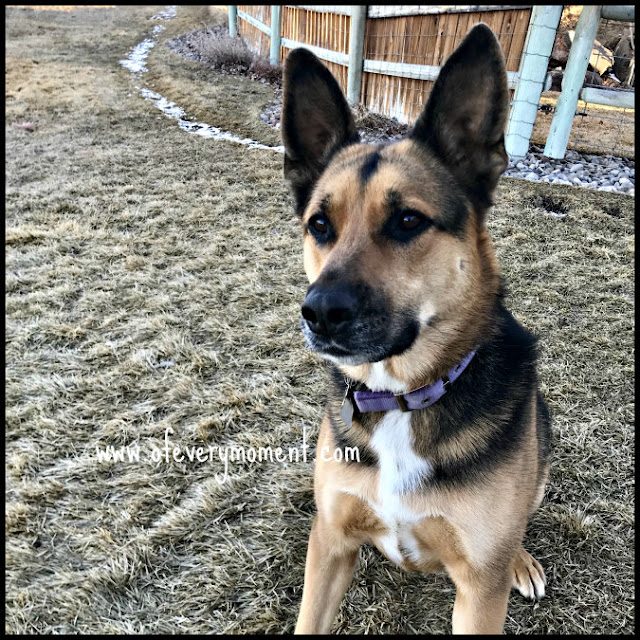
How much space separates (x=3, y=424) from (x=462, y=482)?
2.97m

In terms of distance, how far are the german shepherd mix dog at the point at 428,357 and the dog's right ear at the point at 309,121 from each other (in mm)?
19

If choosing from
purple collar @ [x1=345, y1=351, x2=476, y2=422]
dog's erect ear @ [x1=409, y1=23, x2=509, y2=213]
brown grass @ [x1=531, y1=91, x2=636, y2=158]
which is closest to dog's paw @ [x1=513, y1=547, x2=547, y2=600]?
purple collar @ [x1=345, y1=351, x2=476, y2=422]

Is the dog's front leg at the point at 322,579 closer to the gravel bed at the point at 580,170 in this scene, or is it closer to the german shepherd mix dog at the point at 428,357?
the german shepherd mix dog at the point at 428,357

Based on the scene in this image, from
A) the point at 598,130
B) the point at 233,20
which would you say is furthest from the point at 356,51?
the point at 233,20

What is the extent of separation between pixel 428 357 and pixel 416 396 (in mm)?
159

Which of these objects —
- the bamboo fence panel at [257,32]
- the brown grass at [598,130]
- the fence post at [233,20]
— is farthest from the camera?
the fence post at [233,20]

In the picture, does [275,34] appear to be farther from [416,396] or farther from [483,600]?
[483,600]

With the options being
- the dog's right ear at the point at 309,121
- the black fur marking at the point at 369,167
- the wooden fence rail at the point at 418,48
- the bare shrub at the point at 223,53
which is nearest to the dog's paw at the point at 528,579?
the black fur marking at the point at 369,167

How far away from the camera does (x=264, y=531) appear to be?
99.3 inches

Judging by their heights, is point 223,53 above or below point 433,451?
below

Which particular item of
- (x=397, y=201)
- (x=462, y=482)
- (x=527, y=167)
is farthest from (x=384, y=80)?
(x=462, y=482)

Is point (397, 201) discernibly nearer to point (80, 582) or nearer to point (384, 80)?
point (80, 582)

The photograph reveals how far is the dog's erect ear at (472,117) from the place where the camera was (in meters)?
1.79

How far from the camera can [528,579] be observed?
87.4 inches
